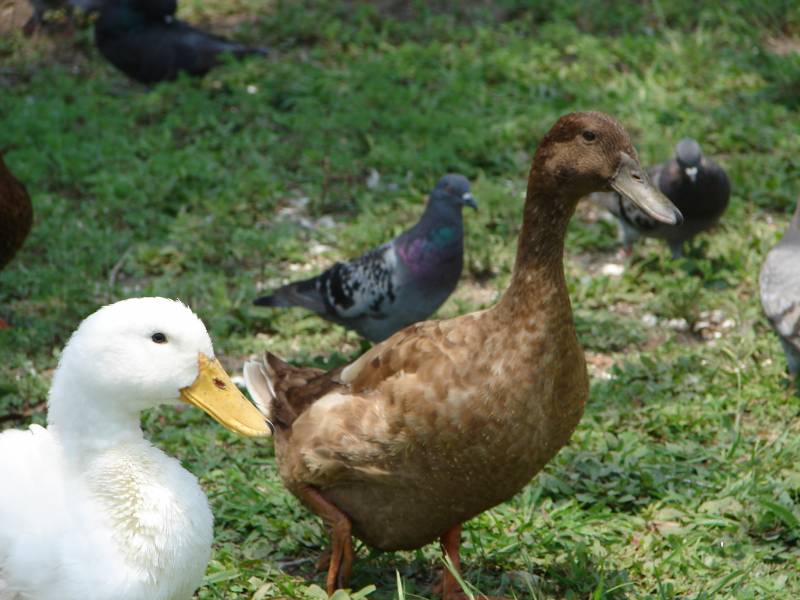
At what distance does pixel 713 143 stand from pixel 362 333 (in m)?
3.40

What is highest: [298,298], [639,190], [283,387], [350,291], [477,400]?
[639,190]

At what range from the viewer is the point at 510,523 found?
4598 mm

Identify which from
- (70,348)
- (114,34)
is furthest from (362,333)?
(114,34)

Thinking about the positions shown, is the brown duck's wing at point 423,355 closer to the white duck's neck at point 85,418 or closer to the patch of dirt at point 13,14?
the white duck's neck at point 85,418

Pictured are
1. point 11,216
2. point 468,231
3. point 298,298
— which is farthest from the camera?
point 468,231

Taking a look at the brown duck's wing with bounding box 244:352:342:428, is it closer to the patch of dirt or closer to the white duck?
the white duck

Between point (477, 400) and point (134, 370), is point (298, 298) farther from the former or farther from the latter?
point (134, 370)

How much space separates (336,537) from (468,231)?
10.8ft

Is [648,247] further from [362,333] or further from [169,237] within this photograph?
[169,237]

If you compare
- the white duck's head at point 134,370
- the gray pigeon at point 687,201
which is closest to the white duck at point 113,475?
the white duck's head at point 134,370

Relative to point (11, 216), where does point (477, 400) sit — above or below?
above

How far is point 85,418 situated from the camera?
328cm

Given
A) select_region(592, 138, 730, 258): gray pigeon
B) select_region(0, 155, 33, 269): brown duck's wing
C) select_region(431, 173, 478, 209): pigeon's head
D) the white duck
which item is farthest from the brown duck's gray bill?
select_region(0, 155, 33, 269): brown duck's wing

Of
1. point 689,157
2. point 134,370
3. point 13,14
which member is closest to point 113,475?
point 134,370
